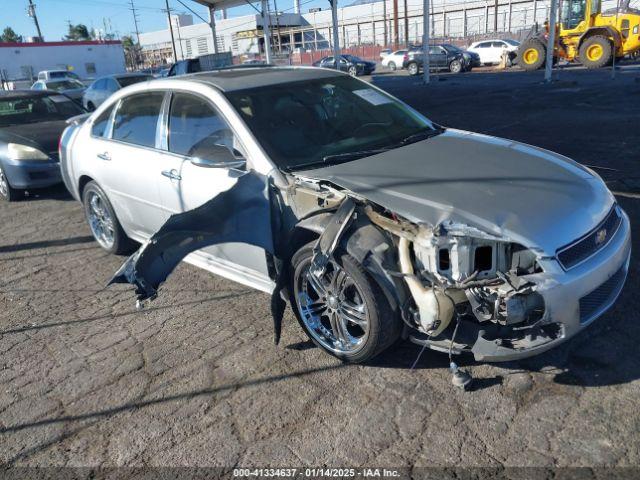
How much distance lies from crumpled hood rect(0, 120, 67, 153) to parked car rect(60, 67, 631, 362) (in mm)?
3718

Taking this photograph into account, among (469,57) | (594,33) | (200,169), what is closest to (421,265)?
(200,169)

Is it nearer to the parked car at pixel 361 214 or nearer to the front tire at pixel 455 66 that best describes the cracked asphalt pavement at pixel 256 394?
the parked car at pixel 361 214

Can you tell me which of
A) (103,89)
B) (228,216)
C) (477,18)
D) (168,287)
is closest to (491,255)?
(228,216)

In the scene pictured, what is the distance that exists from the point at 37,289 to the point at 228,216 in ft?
8.21

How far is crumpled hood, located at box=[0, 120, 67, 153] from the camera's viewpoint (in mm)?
7936

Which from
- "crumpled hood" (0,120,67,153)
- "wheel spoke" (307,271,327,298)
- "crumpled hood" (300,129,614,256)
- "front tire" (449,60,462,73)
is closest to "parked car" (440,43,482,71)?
"front tire" (449,60,462,73)

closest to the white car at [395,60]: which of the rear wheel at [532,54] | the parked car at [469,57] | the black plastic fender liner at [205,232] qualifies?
the parked car at [469,57]

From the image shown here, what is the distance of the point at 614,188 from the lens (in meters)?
6.17

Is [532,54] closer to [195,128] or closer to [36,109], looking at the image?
[36,109]

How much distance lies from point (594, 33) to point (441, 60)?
387 inches

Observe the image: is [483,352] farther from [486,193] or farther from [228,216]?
[228,216]

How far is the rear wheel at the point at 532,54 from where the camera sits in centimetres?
2486

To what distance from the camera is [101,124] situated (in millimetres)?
5336

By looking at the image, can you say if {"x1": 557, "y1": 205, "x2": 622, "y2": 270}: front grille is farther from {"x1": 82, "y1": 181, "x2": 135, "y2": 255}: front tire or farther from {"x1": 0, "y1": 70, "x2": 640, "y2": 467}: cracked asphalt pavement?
{"x1": 82, "y1": 181, "x2": 135, "y2": 255}: front tire
